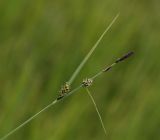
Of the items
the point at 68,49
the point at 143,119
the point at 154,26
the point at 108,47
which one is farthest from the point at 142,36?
the point at 143,119

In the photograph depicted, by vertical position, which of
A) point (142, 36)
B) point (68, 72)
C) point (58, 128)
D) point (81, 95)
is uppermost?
point (142, 36)

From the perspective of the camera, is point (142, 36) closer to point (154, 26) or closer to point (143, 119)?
point (154, 26)

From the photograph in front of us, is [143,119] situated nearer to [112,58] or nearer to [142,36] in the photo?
[112,58]

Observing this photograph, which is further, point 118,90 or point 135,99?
point 118,90

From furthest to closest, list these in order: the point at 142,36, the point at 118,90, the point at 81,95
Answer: the point at 142,36 < the point at 118,90 < the point at 81,95

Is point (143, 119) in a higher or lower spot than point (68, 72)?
lower

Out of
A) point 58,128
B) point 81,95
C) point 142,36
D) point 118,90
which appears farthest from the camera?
point 142,36
